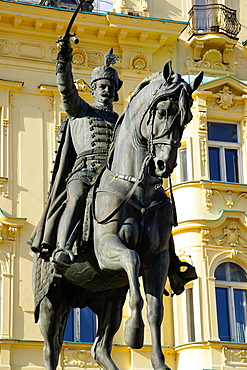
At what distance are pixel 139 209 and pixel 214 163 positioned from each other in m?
16.2

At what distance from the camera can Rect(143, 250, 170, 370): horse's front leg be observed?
885 centimetres

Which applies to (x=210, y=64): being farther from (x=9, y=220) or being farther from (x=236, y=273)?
(x=9, y=220)

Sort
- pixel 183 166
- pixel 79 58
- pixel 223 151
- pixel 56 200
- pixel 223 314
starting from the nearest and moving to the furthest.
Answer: pixel 56 200
pixel 223 314
pixel 183 166
pixel 223 151
pixel 79 58

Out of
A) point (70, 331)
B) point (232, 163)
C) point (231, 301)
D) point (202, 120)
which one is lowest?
point (70, 331)

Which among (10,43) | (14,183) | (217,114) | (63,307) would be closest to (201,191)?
(217,114)

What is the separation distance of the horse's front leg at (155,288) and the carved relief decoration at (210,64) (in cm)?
1758

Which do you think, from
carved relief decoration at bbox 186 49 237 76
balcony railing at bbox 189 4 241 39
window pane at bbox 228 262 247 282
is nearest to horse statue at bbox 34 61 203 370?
window pane at bbox 228 262 247 282

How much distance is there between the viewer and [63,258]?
9.07 m

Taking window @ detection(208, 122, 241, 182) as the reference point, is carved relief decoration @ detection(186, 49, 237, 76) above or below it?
above

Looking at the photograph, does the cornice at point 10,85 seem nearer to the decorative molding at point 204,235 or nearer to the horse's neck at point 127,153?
the decorative molding at point 204,235

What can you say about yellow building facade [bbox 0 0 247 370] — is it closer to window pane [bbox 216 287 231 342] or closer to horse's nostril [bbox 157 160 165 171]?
window pane [bbox 216 287 231 342]

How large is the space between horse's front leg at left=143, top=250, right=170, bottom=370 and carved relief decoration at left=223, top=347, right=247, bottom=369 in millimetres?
14174

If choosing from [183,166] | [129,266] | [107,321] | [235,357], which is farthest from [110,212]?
[183,166]

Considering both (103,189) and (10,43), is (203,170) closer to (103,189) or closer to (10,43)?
(10,43)
